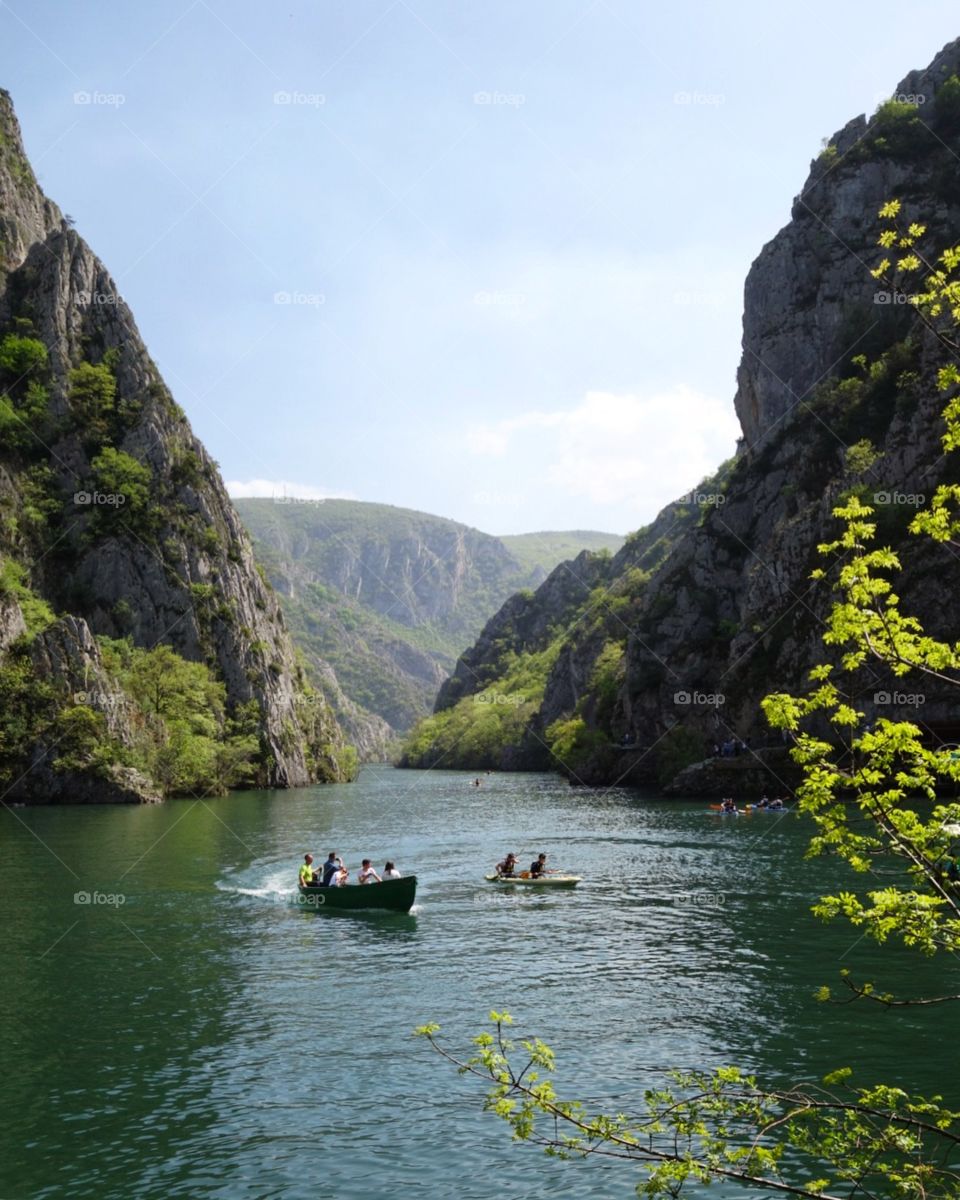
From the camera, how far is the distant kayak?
1777 inches

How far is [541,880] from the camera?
148 ft

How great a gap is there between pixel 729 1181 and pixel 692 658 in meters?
101

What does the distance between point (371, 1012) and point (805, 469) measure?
3711 inches

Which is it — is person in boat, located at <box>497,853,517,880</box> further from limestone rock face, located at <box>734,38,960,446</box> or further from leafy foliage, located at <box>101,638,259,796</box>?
limestone rock face, located at <box>734,38,960,446</box>

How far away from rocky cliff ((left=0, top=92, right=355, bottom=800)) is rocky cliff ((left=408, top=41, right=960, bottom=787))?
47.8m

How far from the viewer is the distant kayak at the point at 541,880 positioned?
45125 millimetres

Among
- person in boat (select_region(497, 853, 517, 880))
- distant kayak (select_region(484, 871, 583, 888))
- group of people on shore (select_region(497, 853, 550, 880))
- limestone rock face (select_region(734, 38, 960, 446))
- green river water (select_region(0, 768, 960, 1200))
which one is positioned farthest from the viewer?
limestone rock face (select_region(734, 38, 960, 446))

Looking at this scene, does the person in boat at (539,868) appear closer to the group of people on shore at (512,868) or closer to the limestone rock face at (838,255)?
the group of people on shore at (512,868)

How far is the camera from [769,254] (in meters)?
127

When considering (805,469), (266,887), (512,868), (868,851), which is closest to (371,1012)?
(868,851)

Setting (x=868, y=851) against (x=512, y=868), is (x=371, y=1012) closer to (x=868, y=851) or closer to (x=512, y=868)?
(x=868, y=851)

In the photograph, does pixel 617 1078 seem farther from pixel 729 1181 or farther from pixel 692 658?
pixel 692 658

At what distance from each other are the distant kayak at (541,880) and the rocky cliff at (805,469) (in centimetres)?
4543

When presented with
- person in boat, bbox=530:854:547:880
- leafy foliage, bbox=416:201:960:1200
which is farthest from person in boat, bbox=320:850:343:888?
leafy foliage, bbox=416:201:960:1200
